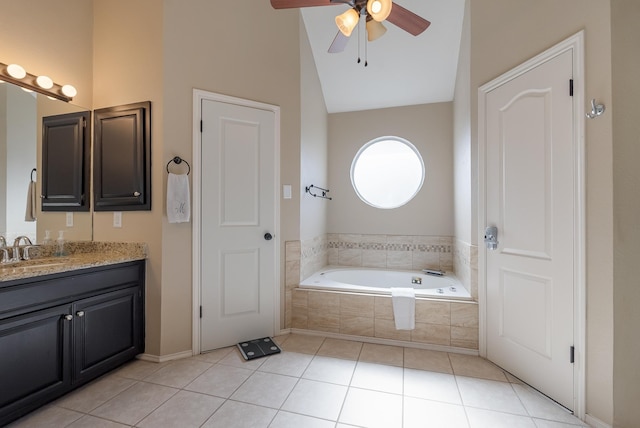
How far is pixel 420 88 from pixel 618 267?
257cm

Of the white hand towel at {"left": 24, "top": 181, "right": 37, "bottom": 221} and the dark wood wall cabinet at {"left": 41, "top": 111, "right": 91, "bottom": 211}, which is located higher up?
the dark wood wall cabinet at {"left": 41, "top": 111, "right": 91, "bottom": 211}

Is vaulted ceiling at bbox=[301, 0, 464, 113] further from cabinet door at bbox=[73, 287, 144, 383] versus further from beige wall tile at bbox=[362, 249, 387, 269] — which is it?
cabinet door at bbox=[73, 287, 144, 383]

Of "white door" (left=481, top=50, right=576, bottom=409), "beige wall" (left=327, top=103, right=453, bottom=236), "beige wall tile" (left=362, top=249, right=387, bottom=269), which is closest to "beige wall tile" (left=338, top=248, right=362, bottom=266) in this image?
"beige wall tile" (left=362, top=249, right=387, bottom=269)

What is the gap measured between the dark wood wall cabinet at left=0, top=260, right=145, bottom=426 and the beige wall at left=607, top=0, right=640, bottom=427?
302 centimetres

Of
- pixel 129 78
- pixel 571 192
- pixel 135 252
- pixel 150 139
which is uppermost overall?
pixel 129 78

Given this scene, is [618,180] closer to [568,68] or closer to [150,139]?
[568,68]

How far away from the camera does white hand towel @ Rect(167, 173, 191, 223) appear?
208 centimetres

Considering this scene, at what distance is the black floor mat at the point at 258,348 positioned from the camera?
221cm

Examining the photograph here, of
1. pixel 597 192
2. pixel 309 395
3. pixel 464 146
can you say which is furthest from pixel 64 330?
pixel 464 146

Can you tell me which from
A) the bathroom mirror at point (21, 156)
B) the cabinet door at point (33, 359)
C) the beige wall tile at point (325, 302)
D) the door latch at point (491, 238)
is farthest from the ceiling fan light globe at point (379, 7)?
the cabinet door at point (33, 359)

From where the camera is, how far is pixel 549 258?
1.72 metres

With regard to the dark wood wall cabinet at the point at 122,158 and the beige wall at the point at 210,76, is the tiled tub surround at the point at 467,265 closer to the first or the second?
the beige wall at the point at 210,76

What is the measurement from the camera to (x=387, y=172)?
12.3 feet

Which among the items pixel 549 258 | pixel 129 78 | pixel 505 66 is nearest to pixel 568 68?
pixel 505 66
